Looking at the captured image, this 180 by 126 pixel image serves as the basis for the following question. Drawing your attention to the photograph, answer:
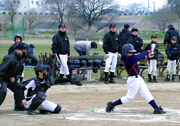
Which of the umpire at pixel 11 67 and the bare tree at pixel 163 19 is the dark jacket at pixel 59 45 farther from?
the bare tree at pixel 163 19

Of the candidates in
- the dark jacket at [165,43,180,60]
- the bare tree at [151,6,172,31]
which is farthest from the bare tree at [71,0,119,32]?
the dark jacket at [165,43,180,60]

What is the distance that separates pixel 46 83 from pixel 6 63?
1.01 metres

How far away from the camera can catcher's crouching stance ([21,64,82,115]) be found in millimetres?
6680

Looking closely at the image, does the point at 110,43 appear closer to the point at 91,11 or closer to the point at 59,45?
the point at 59,45

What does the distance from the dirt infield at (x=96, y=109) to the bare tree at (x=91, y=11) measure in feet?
120

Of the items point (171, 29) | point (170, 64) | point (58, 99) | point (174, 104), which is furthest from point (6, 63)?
point (171, 29)

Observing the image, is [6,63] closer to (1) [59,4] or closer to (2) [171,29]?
(2) [171,29]

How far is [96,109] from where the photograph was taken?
7488mm

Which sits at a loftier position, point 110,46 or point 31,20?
point 31,20

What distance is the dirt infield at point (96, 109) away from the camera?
19.7 feet

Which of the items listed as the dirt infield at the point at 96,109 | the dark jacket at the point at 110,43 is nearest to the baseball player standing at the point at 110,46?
the dark jacket at the point at 110,43

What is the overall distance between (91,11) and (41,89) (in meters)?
41.6

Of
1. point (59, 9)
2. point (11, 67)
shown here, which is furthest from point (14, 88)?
point (59, 9)

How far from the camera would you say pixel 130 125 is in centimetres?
575
